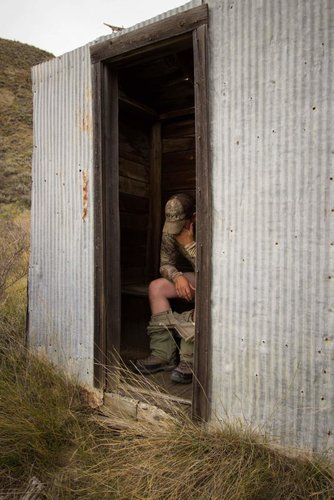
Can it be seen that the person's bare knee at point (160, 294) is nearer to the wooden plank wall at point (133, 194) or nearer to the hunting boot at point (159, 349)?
the hunting boot at point (159, 349)

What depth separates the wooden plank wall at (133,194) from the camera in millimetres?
3900

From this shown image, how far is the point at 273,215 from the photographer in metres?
1.97

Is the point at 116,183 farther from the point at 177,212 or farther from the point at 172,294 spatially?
the point at 172,294

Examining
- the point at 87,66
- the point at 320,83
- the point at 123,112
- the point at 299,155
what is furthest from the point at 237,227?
the point at 123,112

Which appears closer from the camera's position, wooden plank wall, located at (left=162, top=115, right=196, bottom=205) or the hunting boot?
the hunting boot

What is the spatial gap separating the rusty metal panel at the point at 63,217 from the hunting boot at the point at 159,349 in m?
0.57

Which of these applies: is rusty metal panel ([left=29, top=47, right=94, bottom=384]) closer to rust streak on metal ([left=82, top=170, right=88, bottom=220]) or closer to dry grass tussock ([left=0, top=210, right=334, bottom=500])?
rust streak on metal ([left=82, top=170, right=88, bottom=220])

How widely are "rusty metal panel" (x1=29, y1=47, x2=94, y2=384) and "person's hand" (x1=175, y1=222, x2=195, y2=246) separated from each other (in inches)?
37.1

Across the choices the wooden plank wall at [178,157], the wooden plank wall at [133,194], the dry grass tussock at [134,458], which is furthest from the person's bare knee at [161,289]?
the wooden plank wall at [178,157]

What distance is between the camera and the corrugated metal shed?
6.02ft

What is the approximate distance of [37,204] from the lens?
10.5 ft

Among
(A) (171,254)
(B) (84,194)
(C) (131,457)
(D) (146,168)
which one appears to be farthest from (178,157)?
(C) (131,457)

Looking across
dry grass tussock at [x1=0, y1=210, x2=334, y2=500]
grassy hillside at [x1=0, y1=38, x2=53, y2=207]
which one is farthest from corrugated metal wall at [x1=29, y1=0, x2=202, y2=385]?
grassy hillside at [x1=0, y1=38, x2=53, y2=207]

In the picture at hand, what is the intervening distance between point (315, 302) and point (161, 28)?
6.52 feet
